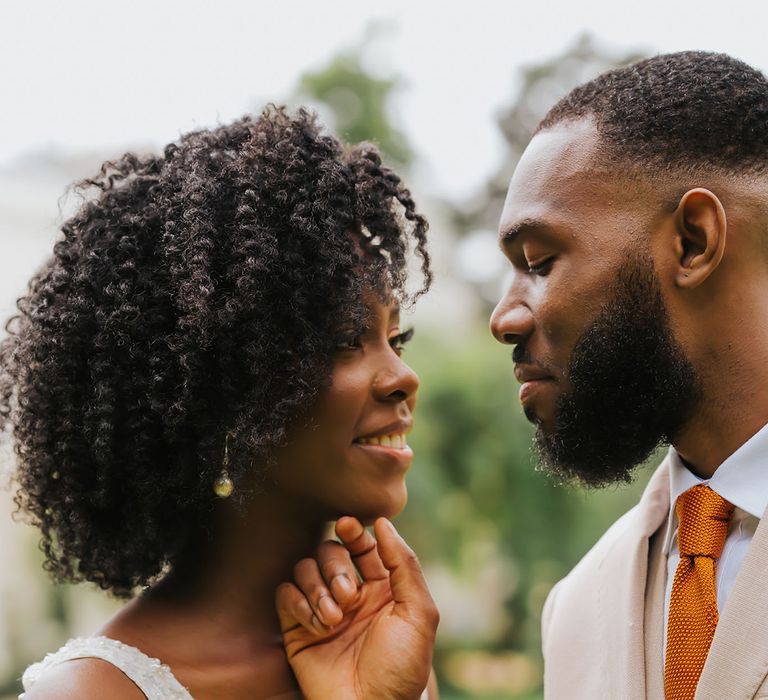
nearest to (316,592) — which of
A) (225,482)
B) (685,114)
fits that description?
(225,482)

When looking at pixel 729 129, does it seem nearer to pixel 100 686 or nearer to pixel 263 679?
pixel 263 679

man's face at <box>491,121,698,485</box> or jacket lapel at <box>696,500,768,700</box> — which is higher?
man's face at <box>491,121,698,485</box>

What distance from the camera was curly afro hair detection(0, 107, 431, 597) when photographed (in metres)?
2.75

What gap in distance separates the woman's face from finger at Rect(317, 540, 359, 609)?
113mm

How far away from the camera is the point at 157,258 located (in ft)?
9.25

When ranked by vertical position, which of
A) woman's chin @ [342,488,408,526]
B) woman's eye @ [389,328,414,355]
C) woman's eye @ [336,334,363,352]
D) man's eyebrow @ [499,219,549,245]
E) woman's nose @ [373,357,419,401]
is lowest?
woman's chin @ [342,488,408,526]

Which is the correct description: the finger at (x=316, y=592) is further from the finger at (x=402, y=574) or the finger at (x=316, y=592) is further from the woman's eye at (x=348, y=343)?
the woman's eye at (x=348, y=343)

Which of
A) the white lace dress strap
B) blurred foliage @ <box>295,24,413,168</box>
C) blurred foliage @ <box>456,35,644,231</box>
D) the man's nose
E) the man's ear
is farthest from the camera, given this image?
blurred foliage @ <box>295,24,413,168</box>

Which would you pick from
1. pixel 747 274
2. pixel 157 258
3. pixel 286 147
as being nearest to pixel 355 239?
pixel 286 147

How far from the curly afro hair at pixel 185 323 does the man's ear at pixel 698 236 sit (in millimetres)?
809

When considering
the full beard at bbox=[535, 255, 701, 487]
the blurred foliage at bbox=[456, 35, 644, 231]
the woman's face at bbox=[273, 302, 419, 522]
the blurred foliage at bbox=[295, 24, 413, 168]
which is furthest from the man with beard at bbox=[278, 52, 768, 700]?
the blurred foliage at bbox=[295, 24, 413, 168]

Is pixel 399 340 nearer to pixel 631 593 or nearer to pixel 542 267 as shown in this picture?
pixel 542 267

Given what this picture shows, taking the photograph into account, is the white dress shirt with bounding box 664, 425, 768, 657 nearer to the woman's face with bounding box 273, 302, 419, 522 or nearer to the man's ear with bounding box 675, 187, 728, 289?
the man's ear with bounding box 675, 187, 728, 289

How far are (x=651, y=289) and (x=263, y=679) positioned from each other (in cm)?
155
